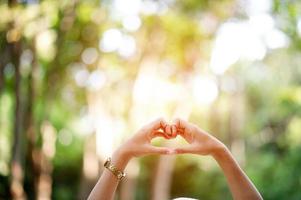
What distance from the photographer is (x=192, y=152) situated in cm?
295

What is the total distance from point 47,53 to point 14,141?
5507 mm

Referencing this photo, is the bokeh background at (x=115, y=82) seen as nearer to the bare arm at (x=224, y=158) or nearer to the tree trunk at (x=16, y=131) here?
Result: the tree trunk at (x=16, y=131)

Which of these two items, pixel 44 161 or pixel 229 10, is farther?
pixel 229 10

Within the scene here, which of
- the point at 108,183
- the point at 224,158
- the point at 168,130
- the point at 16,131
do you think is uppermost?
the point at 16,131

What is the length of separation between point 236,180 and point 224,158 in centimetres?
12

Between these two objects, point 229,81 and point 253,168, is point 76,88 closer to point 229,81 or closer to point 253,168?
point 253,168

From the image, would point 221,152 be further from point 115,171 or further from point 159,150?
point 115,171

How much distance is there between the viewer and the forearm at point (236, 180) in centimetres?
285

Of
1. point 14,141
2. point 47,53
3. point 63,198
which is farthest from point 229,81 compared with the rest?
point 14,141

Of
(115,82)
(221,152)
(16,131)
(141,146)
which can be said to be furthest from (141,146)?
(115,82)

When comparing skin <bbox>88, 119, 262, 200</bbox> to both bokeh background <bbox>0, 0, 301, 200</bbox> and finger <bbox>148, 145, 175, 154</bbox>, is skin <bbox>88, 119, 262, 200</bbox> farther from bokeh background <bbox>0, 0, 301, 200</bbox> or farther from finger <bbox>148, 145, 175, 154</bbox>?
bokeh background <bbox>0, 0, 301, 200</bbox>

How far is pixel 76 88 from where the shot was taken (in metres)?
20.0

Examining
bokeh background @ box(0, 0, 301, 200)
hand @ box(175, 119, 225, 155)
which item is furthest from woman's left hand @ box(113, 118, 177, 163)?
bokeh background @ box(0, 0, 301, 200)

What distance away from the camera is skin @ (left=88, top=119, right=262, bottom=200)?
112 inches
